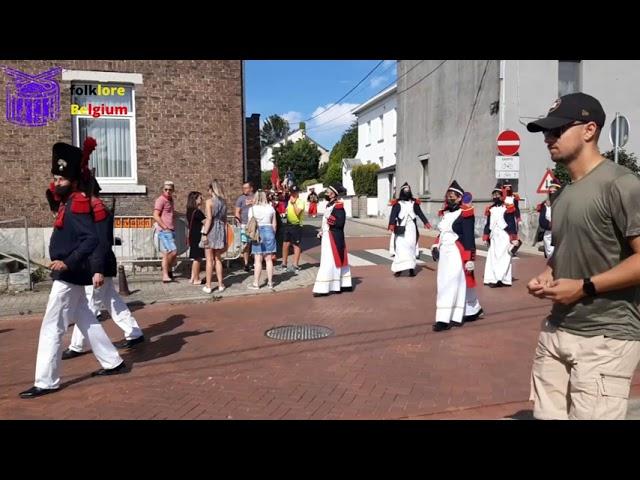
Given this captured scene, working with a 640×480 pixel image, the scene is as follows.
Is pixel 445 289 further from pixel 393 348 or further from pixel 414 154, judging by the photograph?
pixel 414 154

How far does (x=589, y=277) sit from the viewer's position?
249cm

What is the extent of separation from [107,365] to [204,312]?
2886 millimetres

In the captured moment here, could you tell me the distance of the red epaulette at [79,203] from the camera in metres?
4.96

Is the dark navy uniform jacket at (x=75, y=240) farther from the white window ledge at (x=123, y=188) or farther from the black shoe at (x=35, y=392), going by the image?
the white window ledge at (x=123, y=188)

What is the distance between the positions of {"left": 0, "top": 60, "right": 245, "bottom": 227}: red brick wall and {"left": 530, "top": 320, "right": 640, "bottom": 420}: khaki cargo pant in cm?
1015

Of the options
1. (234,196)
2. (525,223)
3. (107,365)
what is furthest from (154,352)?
(525,223)

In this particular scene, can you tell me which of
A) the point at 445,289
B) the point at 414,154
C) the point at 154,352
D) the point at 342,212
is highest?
the point at 414,154

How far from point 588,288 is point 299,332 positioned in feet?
15.5

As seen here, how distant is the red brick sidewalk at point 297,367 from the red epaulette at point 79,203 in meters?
1.64

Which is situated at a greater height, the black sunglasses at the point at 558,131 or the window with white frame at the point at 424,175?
the window with white frame at the point at 424,175

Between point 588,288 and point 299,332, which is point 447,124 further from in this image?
point 588,288

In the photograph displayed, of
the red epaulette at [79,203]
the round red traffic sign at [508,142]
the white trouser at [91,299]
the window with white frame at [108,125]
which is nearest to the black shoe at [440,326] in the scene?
the white trouser at [91,299]
